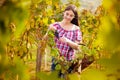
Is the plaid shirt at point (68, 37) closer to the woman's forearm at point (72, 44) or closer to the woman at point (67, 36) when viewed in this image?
the woman at point (67, 36)

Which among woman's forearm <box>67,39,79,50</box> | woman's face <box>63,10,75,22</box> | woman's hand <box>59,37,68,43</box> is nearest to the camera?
woman's forearm <box>67,39,79,50</box>

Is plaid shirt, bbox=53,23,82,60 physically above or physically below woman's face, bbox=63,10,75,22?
below

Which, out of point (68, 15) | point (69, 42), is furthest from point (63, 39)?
point (68, 15)

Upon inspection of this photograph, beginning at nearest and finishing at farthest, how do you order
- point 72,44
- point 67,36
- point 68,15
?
point 72,44 < point 67,36 < point 68,15

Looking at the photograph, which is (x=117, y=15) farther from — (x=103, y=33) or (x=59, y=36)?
(x=59, y=36)

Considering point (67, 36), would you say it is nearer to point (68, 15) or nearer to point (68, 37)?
point (68, 37)

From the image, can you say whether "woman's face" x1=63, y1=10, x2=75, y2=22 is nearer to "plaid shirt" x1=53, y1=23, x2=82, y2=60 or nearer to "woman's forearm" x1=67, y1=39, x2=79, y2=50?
"plaid shirt" x1=53, y1=23, x2=82, y2=60

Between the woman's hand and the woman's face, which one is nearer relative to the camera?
the woman's hand

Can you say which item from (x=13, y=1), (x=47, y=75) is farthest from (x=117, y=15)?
(x=47, y=75)

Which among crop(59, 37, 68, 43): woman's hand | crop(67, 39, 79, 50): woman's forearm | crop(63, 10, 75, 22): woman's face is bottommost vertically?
crop(67, 39, 79, 50): woman's forearm

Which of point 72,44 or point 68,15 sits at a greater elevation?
point 68,15

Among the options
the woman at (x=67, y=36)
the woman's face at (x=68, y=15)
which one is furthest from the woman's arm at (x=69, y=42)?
the woman's face at (x=68, y=15)

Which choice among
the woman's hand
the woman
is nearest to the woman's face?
the woman

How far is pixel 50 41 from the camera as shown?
4.07 meters
